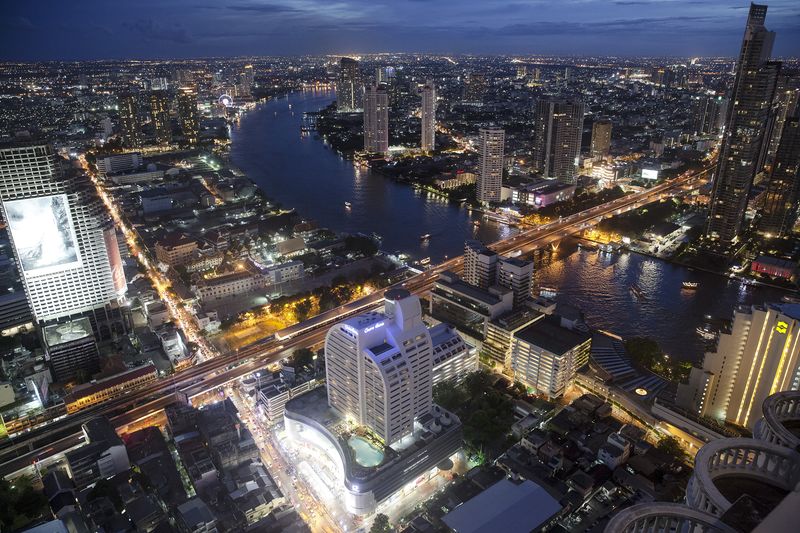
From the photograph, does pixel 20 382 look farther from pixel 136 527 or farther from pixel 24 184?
pixel 136 527

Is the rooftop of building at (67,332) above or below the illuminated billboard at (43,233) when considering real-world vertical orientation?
below

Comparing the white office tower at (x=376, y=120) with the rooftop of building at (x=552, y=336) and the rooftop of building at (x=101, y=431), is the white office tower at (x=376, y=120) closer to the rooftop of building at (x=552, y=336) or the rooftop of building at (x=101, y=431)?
the rooftop of building at (x=552, y=336)

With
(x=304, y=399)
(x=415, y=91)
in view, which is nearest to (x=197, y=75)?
(x=415, y=91)

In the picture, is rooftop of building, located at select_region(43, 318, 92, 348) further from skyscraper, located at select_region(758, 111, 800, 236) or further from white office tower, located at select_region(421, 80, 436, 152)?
white office tower, located at select_region(421, 80, 436, 152)

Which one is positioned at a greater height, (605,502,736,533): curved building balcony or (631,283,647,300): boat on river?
(605,502,736,533): curved building balcony

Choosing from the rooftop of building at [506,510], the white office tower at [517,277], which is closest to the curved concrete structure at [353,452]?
the rooftop of building at [506,510]

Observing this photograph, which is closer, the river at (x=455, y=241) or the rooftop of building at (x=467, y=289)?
the rooftop of building at (x=467, y=289)

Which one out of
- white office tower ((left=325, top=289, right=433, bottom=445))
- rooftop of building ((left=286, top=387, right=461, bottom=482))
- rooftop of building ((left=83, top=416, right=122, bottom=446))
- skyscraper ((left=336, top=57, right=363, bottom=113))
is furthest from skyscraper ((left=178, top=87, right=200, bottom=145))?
white office tower ((left=325, top=289, right=433, bottom=445))
